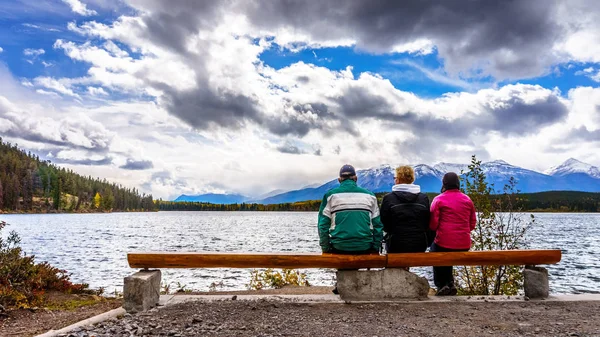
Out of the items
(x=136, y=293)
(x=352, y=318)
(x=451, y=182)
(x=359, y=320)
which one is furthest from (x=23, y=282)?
(x=451, y=182)

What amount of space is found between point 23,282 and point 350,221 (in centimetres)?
854

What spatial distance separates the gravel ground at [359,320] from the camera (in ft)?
18.9

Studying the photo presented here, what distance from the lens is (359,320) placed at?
20.9 feet

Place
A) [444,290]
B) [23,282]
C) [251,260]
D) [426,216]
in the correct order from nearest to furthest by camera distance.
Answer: [251,260] < [426,216] < [444,290] < [23,282]

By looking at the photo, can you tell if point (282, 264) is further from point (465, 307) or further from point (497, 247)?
point (497, 247)

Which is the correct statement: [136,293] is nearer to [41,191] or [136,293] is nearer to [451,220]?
[451,220]

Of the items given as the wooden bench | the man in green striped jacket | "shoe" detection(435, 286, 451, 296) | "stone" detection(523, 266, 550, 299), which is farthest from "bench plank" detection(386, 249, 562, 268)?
"shoe" detection(435, 286, 451, 296)

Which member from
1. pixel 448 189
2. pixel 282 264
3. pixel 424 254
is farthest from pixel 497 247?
pixel 282 264

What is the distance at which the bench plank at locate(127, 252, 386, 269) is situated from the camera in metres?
7.23

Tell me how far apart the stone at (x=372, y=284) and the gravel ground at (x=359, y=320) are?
0.30 meters

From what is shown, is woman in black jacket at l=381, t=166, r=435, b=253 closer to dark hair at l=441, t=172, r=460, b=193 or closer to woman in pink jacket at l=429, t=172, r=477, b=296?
woman in pink jacket at l=429, t=172, r=477, b=296

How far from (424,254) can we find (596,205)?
191 meters

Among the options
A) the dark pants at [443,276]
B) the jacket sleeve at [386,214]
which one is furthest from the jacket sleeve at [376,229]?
the dark pants at [443,276]

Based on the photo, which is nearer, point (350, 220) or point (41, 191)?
point (350, 220)
